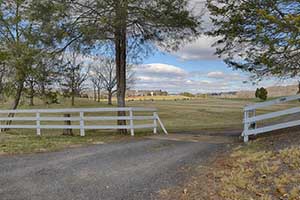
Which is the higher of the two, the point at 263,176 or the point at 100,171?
the point at 263,176

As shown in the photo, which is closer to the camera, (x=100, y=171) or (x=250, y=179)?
(x=250, y=179)

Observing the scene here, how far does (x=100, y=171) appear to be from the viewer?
6.63 m

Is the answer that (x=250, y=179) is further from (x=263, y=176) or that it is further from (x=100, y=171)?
(x=100, y=171)

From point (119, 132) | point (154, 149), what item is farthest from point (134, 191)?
point (119, 132)

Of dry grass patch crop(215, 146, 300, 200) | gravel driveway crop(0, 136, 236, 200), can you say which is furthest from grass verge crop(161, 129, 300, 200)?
gravel driveway crop(0, 136, 236, 200)

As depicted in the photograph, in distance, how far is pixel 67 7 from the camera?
460 inches

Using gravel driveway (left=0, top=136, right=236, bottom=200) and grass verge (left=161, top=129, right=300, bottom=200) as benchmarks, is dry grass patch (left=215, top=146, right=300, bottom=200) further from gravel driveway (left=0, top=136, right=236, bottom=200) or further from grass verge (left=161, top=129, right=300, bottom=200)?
gravel driveway (left=0, top=136, right=236, bottom=200)

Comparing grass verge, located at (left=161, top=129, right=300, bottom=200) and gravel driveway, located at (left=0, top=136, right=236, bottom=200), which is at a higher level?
grass verge, located at (left=161, top=129, right=300, bottom=200)

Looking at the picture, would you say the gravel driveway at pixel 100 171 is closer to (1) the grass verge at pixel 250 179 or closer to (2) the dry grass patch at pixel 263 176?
(1) the grass verge at pixel 250 179

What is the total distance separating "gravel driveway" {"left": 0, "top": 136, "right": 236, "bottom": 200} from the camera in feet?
17.1

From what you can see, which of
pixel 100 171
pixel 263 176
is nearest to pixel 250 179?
pixel 263 176

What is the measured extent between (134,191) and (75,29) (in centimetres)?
873

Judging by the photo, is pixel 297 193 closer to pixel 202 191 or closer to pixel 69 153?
pixel 202 191

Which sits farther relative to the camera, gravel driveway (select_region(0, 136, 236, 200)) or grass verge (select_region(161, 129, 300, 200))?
gravel driveway (select_region(0, 136, 236, 200))
